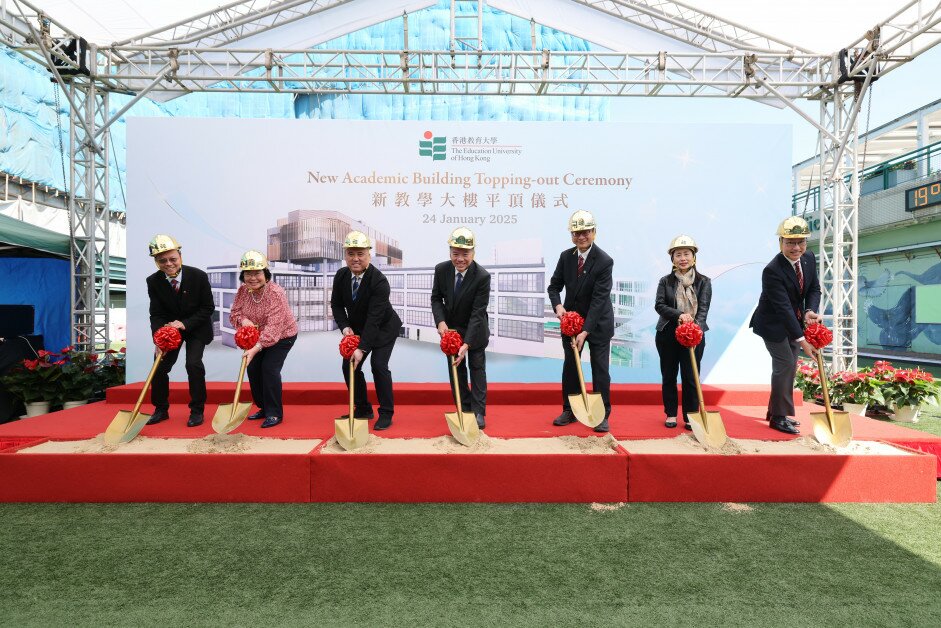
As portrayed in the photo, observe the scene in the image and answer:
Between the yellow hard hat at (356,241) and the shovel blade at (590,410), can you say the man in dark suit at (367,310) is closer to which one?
the yellow hard hat at (356,241)

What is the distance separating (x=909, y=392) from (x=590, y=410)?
382 centimetres

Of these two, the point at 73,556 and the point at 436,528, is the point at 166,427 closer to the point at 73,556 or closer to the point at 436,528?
the point at 73,556

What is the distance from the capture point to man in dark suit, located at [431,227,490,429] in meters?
3.37

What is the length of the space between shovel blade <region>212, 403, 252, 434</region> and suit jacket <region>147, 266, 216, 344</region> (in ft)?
2.30

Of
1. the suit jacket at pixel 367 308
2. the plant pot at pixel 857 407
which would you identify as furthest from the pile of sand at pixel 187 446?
the plant pot at pixel 857 407

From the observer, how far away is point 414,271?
5.82 m

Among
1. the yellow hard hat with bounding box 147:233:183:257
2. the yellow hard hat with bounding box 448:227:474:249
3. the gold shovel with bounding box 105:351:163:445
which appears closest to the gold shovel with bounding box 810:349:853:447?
the yellow hard hat with bounding box 448:227:474:249

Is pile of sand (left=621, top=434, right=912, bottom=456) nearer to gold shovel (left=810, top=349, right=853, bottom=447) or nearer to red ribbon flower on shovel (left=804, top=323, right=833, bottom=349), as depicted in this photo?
gold shovel (left=810, top=349, right=853, bottom=447)

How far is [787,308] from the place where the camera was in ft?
10.8

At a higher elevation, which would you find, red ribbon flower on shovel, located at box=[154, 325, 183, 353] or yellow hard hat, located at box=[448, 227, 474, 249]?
yellow hard hat, located at box=[448, 227, 474, 249]

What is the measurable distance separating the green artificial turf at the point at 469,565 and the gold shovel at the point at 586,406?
2.01ft

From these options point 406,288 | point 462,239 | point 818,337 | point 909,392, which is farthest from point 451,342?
point 909,392

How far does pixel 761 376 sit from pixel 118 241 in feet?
52.5

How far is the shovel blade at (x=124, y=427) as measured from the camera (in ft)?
9.39
